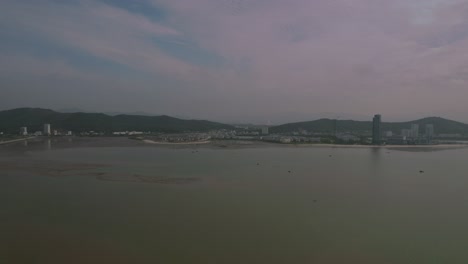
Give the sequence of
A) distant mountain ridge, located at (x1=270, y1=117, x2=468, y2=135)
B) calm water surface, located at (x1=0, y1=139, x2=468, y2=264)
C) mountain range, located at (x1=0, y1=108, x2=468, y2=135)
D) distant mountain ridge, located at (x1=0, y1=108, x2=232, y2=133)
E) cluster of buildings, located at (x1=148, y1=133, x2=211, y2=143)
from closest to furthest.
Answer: calm water surface, located at (x1=0, y1=139, x2=468, y2=264)
cluster of buildings, located at (x1=148, y1=133, x2=211, y2=143)
distant mountain ridge, located at (x1=0, y1=108, x2=232, y2=133)
mountain range, located at (x1=0, y1=108, x2=468, y2=135)
distant mountain ridge, located at (x1=270, y1=117, x2=468, y2=135)

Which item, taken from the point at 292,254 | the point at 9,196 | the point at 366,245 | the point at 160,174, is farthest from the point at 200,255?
the point at 160,174

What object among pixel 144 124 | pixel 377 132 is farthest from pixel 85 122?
pixel 377 132

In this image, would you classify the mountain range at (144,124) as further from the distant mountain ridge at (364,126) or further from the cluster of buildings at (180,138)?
the cluster of buildings at (180,138)

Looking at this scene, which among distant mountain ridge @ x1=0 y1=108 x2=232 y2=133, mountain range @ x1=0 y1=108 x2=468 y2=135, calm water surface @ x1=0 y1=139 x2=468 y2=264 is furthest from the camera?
mountain range @ x1=0 y1=108 x2=468 y2=135

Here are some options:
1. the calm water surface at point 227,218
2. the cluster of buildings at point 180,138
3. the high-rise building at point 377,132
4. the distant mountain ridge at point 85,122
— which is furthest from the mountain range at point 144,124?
the calm water surface at point 227,218

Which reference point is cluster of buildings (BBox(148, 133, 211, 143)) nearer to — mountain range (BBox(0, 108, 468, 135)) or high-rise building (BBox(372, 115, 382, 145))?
mountain range (BBox(0, 108, 468, 135))

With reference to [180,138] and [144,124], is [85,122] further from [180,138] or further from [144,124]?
[180,138]

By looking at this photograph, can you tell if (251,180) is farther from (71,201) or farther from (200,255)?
(200,255)

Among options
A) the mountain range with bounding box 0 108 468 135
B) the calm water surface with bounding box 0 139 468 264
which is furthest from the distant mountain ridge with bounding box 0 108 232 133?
the calm water surface with bounding box 0 139 468 264
